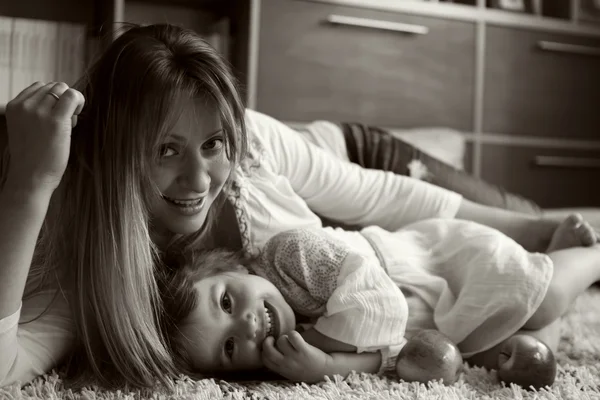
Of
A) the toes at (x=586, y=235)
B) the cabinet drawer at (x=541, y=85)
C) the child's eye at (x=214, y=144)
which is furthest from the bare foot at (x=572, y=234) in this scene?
the cabinet drawer at (x=541, y=85)

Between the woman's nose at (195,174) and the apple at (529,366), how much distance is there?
19.3 inches

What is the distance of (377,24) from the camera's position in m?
2.31

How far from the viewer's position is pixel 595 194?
2.69m

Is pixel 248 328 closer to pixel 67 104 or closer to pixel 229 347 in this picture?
pixel 229 347

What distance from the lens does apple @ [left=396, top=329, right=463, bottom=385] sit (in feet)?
3.00

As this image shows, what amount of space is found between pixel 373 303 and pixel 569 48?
199cm

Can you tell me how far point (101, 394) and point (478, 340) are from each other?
57 cm

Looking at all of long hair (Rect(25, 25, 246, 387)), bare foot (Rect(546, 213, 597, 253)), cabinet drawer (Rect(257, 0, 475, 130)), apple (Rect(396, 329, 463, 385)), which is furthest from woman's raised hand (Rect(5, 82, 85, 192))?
cabinet drawer (Rect(257, 0, 475, 130))

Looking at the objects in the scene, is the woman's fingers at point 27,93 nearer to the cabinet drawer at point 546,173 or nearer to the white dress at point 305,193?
the white dress at point 305,193

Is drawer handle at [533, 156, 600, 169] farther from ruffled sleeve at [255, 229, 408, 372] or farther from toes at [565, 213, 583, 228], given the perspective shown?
ruffled sleeve at [255, 229, 408, 372]

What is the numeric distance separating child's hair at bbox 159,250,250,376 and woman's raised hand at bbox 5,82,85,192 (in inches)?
9.7

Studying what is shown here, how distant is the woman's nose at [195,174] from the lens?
94 centimetres

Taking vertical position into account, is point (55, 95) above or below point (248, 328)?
above

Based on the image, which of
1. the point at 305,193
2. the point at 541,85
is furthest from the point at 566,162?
the point at 305,193
